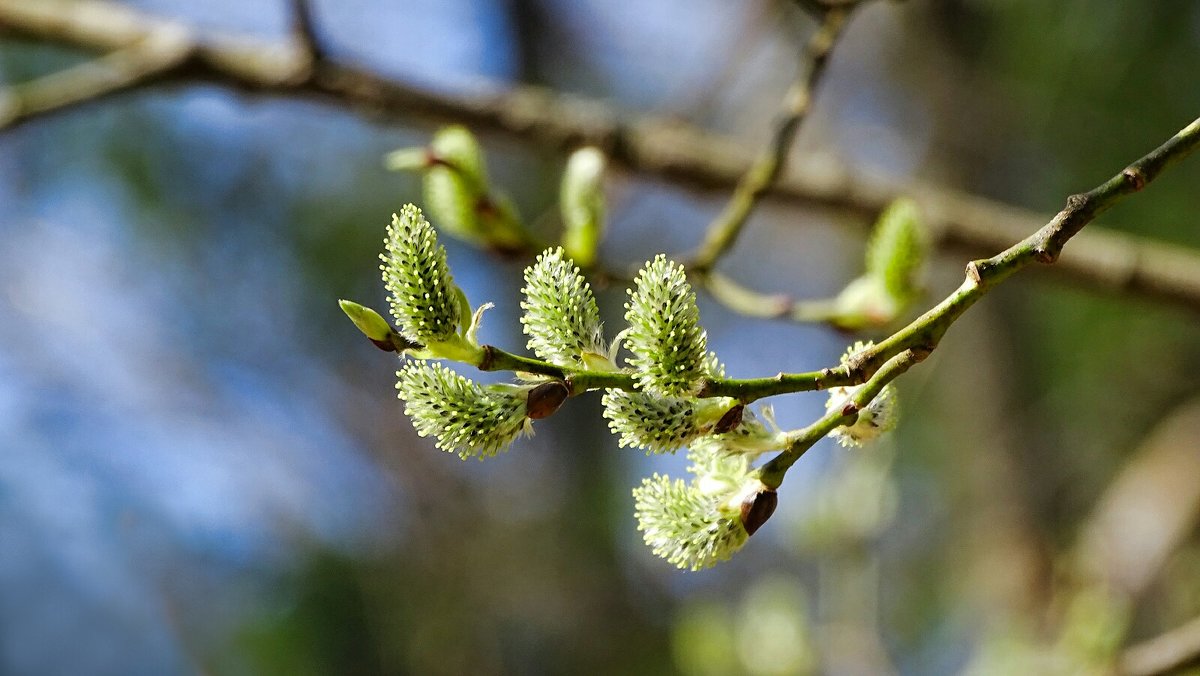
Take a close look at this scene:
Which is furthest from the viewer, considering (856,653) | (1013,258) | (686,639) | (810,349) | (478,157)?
(810,349)

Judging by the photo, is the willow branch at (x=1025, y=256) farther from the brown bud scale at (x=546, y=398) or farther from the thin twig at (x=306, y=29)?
the thin twig at (x=306, y=29)

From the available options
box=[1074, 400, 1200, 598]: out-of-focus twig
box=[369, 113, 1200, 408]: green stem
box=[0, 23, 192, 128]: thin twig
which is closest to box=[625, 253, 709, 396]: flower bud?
box=[369, 113, 1200, 408]: green stem

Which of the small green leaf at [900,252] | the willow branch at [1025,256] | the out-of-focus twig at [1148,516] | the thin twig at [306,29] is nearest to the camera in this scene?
the willow branch at [1025,256]

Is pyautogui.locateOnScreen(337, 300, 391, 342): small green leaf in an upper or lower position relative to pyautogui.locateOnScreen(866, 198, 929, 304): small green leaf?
lower

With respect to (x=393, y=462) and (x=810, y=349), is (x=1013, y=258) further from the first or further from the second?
(x=393, y=462)

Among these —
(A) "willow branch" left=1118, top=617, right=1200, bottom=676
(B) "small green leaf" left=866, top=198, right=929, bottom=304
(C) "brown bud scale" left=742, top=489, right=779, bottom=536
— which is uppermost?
(B) "small green leaf" left=866, top=198, right=929, bottom=304

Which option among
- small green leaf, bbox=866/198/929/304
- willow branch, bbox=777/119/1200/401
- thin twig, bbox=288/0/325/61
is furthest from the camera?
thin twig, bbox=288/0/325/61

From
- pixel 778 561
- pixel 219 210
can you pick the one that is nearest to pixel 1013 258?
pixel 778 561

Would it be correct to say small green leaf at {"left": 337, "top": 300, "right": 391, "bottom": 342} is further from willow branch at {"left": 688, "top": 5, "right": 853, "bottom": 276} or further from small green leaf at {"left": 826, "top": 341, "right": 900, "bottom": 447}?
willow branch at {"left": 688, "top": 5, "right": 853, "bottom": 276}

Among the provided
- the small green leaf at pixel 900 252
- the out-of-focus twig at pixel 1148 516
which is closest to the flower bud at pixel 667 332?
the small green leaf at pixel 900 252
